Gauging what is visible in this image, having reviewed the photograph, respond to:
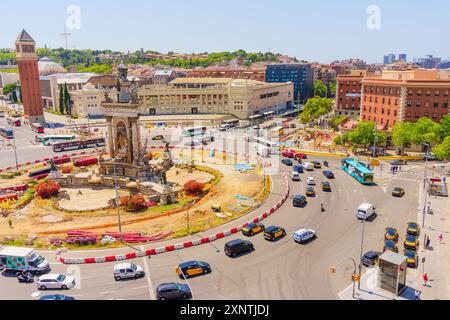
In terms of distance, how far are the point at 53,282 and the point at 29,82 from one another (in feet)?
417

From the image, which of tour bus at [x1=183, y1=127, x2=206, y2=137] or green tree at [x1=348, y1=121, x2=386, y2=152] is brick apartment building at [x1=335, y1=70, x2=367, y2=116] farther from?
tour bus at [x1=183, y1=127, x2=206, y2=137]

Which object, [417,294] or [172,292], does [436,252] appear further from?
[172,292]

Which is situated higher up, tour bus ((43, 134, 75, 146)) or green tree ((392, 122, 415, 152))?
green tree ((392, 122, 415, 152))

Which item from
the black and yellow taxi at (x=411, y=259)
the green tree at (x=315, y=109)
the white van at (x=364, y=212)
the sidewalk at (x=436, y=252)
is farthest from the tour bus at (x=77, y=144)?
the black and yellow taxi at (x=411, y=259)

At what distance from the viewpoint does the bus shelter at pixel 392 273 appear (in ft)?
102

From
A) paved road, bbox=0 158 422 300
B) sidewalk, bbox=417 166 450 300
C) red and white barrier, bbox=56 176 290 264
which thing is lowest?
sidewalk, bbox=417 166 450 300

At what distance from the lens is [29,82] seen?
139m

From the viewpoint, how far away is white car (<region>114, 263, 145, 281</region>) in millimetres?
33812

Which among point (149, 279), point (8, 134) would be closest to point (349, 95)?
point (8, 134)

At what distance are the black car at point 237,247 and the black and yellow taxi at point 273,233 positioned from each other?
2952 mm

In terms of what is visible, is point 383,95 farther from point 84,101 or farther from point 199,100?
point 84,101

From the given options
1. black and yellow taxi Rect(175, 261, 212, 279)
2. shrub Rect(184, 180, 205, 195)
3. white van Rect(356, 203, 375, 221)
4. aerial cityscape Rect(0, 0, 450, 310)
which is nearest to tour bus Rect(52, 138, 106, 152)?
aerial cityscape Rect(0, 0, 450, 310)

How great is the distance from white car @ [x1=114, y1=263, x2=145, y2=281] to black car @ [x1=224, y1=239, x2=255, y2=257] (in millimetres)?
8616

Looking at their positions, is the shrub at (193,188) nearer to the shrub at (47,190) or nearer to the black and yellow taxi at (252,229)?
the black and yellow taxi at (252,229)
